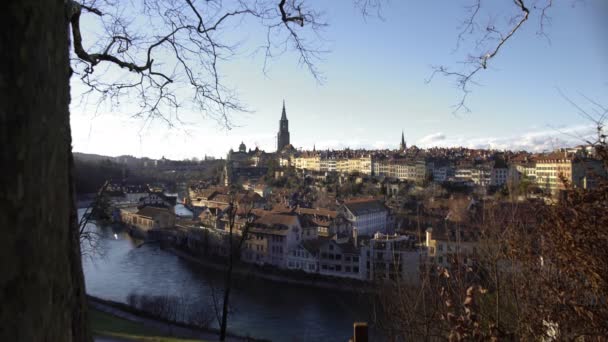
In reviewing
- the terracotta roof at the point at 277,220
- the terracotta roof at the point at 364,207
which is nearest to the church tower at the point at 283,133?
the terracotta roof at the point at 364,207

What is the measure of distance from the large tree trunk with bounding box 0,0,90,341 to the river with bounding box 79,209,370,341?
24.9 ft

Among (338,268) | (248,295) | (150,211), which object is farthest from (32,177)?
(150,211)

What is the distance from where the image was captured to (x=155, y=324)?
8.83 m

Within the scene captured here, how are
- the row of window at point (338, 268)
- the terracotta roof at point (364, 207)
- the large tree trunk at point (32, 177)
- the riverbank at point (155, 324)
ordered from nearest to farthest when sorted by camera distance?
1. the large tree trunk at point (32, 177)
2. the riverbank at point (155, 324)
3. the row of window at point (338, 268)
4. the terracotta roof at point (364, 207)

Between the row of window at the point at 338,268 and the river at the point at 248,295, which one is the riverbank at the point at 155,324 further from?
the row of window at the point at 338,268

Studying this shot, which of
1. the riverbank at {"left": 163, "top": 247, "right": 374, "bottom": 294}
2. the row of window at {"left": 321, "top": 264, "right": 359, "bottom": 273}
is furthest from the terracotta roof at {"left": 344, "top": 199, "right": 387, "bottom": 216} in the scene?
the riverbank at {"left": 163, "top": 247, "right": 374, "bottom": 294}

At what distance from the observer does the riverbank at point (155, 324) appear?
7.97 m

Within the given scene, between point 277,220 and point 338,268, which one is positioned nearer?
point 338,268

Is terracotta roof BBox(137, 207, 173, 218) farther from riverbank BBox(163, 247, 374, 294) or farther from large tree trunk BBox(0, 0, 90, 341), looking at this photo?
large tree trunk BBox(0, 0, 90, 341)

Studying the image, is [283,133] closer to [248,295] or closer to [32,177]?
[248,295]

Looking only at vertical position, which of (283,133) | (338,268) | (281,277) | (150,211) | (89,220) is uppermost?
(283,133)

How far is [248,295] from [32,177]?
12082mm

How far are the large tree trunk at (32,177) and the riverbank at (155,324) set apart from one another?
7470 mm

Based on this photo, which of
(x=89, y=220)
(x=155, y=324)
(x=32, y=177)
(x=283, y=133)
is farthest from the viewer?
(x=283, y=133)
